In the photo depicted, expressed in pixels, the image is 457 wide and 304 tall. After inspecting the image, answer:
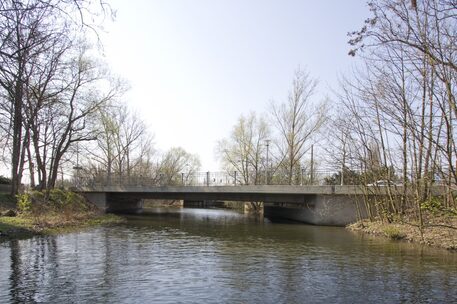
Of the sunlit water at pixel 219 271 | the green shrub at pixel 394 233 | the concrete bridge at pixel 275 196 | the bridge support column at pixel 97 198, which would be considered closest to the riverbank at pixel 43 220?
Result: the sunlit water at pixel 219 271

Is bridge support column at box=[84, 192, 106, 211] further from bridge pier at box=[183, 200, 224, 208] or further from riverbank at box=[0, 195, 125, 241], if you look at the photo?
bridge pier at box=[183, 200, 224, 208]

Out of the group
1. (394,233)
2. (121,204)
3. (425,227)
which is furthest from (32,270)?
(121,204)

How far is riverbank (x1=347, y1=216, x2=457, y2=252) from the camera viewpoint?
2275 centimetres

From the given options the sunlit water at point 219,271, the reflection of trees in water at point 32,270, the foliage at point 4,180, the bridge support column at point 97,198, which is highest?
the foliage at point 4,180

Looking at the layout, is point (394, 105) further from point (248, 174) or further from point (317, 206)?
point (248, 174)

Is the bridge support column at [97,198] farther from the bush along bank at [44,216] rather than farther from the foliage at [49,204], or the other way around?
the bush along bank at [44,216]

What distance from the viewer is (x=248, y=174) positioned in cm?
6594

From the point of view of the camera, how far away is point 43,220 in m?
27.5

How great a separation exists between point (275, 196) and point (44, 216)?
20.2 m

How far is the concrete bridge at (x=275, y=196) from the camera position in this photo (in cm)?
3762

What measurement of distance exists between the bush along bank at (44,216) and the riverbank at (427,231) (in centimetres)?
1890

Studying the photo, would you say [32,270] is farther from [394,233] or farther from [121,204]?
[121,204]

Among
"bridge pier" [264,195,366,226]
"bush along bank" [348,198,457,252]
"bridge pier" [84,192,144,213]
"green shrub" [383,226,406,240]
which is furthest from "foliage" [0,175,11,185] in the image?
"green shrub" [383,226,406,240]

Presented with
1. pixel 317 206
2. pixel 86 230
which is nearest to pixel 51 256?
pixel 86 230
